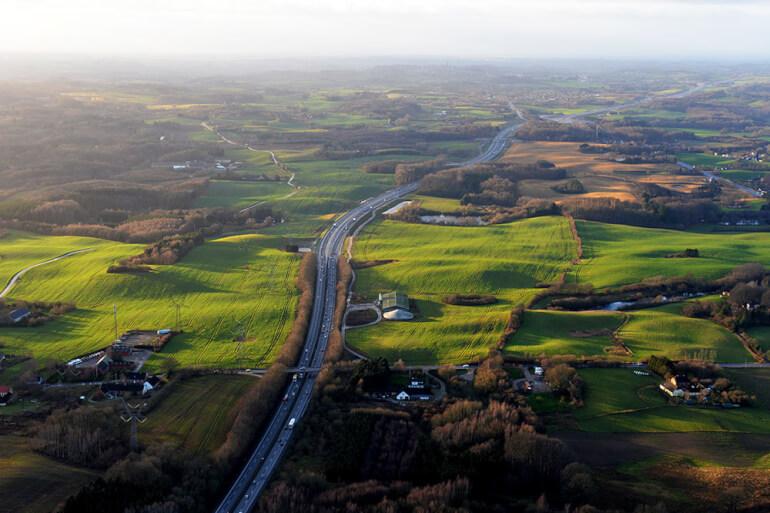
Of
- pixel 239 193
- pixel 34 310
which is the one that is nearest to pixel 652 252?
pixel 239 193

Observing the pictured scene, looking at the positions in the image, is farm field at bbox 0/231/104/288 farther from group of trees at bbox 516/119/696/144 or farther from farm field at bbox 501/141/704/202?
group of trees at bbox 516/119/696/144

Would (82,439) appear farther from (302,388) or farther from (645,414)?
(645,414)

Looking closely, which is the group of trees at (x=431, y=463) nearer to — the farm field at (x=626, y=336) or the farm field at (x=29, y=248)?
the farm field at (x=626, y=336)

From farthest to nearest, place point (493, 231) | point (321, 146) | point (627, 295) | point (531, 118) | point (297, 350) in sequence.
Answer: point (531, 118) → point (321, 146) → point (493, 231) → point (627, 295) → point (297, 350)

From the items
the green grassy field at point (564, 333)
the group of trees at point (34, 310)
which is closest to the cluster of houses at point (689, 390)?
the green grassy field at point (564, 333)

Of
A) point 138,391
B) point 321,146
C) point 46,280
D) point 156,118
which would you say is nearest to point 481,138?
point 321,146

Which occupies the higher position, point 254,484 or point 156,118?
point 156,118

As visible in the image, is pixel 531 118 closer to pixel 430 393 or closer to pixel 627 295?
pixel 627 295

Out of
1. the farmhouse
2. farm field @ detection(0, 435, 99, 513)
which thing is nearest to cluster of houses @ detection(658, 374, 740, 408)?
the farmhouse

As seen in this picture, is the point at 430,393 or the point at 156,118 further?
the point at 156,118
